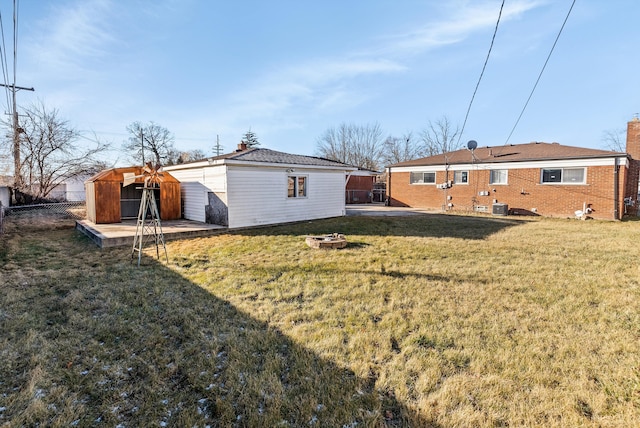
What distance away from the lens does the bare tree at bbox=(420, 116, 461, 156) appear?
36312mm

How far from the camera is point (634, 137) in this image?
16.3 m

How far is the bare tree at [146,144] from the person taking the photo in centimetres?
3481

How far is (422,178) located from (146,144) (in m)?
31.1

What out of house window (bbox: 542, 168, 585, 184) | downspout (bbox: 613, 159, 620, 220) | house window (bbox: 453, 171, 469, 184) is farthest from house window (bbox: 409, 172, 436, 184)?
downspout (bbox: 613, 159, 620, 220)

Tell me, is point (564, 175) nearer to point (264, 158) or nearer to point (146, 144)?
point (264, 158)

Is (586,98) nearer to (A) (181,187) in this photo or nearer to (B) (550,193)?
(B) (550,193)

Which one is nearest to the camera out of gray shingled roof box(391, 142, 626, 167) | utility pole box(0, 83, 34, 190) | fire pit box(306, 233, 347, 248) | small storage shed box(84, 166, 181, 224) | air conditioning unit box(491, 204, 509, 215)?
fire pit box(306, 233, 347, 248)

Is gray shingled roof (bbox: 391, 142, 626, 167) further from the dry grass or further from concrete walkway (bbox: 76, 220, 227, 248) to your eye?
concrete walkway (bbox: 76, 220, 227, 248)

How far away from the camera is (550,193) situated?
14.3m

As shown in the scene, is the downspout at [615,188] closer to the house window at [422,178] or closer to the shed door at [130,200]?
the house window at [422,178]

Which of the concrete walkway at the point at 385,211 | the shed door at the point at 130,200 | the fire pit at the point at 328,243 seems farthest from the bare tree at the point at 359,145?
the fire pit at the point at 328,243

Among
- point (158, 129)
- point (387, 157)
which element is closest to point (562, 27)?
point (387, 157)

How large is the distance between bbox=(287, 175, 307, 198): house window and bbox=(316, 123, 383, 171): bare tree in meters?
27.3

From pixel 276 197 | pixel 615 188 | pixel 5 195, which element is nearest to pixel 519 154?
pixel 615 188
